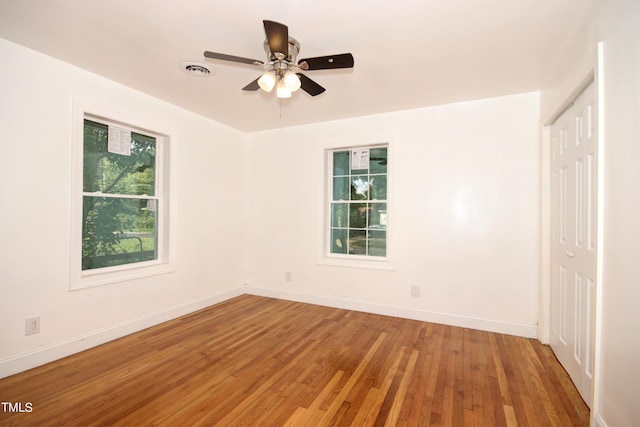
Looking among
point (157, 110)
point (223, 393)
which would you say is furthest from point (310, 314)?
point (157, 110)

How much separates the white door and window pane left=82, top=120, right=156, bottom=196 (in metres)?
4.12

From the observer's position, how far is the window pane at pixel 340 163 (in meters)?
4.20

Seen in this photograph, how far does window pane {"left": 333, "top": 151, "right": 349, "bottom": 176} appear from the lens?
4.20 metres

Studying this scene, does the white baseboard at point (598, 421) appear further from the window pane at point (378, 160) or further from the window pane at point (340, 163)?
the window pane at point (340, 163)

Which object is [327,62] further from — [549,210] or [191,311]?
[191,311]

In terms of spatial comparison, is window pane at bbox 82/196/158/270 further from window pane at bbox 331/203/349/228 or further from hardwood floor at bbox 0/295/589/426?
window pane at bbox 331/203/349/228

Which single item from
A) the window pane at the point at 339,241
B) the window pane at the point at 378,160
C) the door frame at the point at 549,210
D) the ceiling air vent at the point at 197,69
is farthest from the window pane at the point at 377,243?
the ceiling air vent at the point at 197,69

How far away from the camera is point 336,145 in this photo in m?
4.09

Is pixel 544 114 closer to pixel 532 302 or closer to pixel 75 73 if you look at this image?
pixel 532 302

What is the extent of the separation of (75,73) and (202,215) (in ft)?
6.54

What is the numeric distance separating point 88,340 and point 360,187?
3513 mm

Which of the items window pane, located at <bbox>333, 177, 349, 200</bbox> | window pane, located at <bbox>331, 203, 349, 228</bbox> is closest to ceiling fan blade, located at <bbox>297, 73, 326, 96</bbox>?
window pane, located at <bbox>333, 177, 349, 200</bbox>

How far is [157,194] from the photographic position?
355 centimetres

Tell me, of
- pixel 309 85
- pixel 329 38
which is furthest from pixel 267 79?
pixel 329 38
